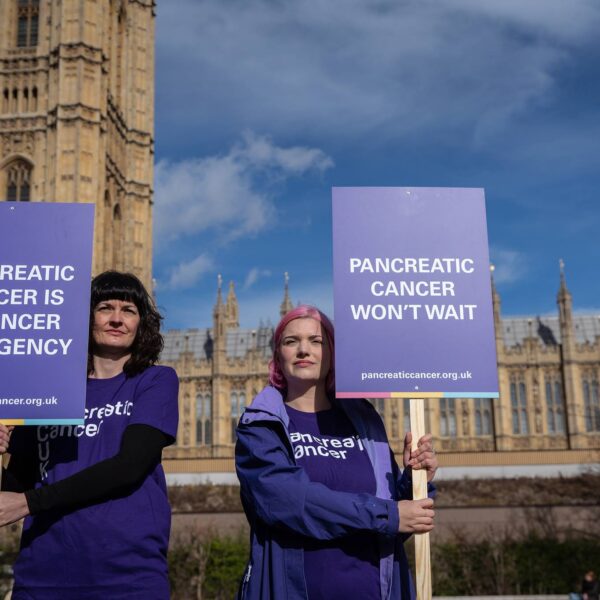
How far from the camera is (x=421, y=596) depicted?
2.77 meters

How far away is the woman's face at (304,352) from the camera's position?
300 cm

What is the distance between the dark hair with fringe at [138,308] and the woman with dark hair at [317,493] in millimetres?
467

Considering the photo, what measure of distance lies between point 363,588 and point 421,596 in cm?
24

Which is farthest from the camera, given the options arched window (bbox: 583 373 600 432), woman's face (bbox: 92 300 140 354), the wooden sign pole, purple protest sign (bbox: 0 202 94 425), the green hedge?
arched window (bbox: 583 373 600 432)

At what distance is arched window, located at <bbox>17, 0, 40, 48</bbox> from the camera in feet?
103

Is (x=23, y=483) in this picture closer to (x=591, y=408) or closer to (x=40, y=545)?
(x=40, y=545)

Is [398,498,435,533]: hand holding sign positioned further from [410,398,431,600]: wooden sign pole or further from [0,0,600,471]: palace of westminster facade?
[0,0,600,471]: palace of westminster facade

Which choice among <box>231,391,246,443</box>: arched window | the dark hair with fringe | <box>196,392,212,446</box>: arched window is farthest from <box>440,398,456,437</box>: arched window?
the dark hair with fringe

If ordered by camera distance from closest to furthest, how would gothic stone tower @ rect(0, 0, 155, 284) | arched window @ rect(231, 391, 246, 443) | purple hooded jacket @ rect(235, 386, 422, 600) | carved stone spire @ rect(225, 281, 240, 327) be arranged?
purple hooded jacket @ rect(235, 386, 422, 600), gothic stone tower @ rect(0, 0, 155, 284), arched window @ rect(231, 391, 246, 443), carved stone spire @ rect(225, 281, 240, 327)

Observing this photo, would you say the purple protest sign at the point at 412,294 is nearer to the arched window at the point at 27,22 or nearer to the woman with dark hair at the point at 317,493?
the woman with dark hair at the point at 317,493

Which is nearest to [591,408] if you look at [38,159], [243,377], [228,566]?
[243,377]

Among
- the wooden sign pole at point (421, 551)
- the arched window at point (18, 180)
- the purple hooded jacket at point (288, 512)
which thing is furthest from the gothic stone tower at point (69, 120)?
the wooden sign pole at point (421, 551)

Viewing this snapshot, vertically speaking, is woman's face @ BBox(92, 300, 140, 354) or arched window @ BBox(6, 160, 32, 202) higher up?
arched window @ BBox(6, 160, 32, 202)

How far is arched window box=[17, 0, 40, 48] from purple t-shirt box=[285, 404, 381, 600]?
3185cm
